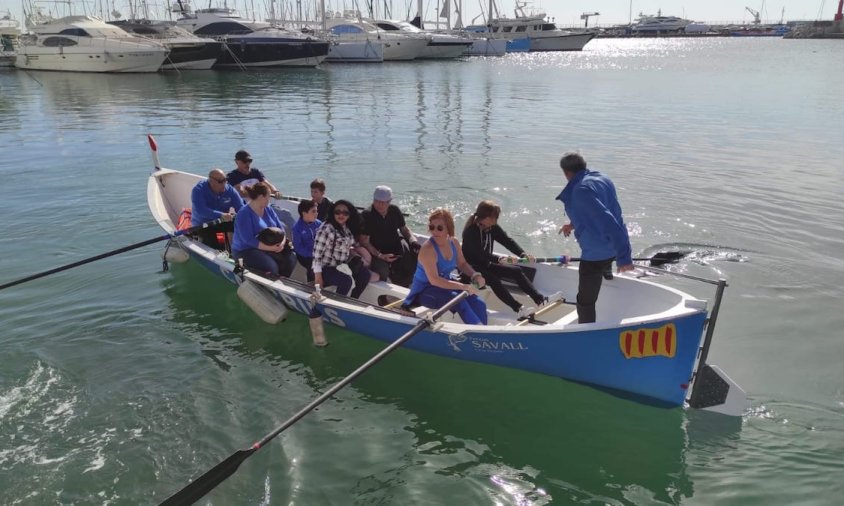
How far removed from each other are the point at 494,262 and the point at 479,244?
40 centimetres

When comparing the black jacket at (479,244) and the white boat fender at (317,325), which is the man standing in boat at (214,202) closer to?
the white boat fender at (317,325)

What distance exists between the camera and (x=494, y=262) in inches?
297

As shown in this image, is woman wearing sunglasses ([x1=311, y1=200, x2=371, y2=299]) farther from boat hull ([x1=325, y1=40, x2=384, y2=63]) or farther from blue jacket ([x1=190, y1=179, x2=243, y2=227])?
boat hull ([x1=325, y1=40, x2=384, y2=63])

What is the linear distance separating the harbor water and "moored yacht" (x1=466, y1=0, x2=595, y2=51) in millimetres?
71098

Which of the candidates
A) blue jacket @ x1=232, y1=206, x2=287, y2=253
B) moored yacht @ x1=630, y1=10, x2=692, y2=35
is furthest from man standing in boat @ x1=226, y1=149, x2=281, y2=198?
moored yacht @ x1=630, y1=10, x2=692, y2=35

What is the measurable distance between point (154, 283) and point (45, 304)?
1563 mm

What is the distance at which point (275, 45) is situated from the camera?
53625 millimetres

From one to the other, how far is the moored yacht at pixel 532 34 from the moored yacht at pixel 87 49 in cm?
5300

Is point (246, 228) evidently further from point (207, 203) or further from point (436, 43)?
point (436, 43)

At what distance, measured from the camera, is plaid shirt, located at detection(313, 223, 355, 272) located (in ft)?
25.1

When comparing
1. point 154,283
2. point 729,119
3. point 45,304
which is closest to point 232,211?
point 154,283

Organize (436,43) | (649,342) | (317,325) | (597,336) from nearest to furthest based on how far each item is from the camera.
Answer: (649,342)
(597,336)
(317,325)
(436,43)

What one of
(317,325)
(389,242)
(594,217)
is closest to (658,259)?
(594,217)

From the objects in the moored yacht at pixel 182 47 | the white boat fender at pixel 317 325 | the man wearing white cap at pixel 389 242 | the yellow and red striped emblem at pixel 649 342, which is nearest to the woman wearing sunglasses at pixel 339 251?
the man wearing white cap at pixel 389 242
